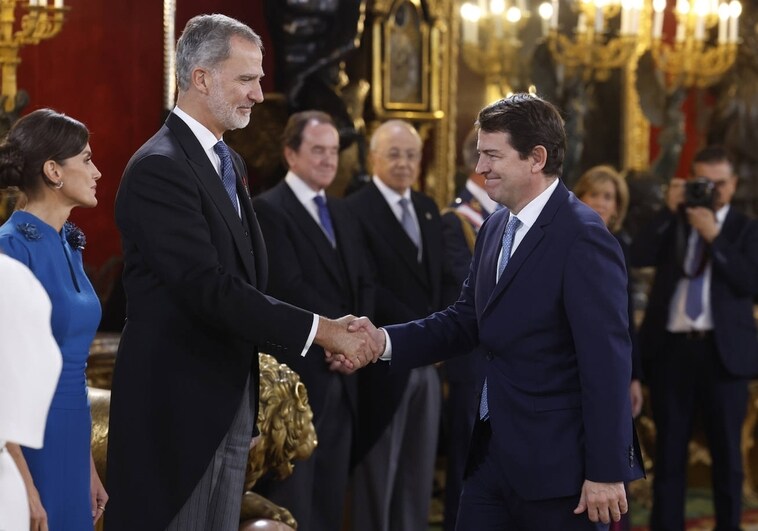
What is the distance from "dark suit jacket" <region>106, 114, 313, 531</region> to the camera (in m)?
3.22

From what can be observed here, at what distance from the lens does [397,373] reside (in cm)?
522

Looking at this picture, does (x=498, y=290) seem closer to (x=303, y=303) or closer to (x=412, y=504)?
(x=303, y=303)

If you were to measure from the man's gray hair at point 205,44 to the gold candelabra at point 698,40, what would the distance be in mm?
4546

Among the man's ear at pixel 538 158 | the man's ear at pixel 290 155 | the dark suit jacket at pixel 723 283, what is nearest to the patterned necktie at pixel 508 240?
the man's ear at pixel 538 158

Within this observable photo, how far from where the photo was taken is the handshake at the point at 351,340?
352cm

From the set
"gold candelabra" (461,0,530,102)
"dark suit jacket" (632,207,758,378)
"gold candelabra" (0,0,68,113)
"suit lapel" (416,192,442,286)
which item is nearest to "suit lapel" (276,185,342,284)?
"suit lapel" (416,192,442,286)

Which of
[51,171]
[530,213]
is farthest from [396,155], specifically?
[51,171]

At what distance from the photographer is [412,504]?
17.8 ft

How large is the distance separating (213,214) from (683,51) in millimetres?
5003

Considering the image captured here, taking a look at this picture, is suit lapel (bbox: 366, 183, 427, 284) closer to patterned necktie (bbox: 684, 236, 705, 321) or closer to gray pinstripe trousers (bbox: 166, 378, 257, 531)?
patterned necktie (bbox: 684, 236, 705, 321)

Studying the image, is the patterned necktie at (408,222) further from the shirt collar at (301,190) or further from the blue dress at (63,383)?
the blue dress at (63,383)

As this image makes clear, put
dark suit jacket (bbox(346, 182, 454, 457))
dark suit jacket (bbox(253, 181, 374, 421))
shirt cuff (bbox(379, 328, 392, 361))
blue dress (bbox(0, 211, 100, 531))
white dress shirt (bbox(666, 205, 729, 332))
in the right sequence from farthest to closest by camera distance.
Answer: white dress shirt (bbox(666, 205, 729, 332)) < dark suit jacket (bbox(346, 182, 454, 457)) < dark suit jacket (bbox(253, 181, 374, 421)) < shirt cuff (bbox(379, 328, 392, 361)) < blue dress (bbox(0, 211, 100, 531))

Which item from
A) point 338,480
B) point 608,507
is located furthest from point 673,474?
point 608,507

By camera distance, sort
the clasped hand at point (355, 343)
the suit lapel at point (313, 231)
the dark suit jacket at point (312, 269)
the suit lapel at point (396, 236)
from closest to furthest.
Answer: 1. the clasped hand at point (355, 343)
2. the dark suit jacket at point (312, 269)
3. the suit lapel at point (313, 231)
4. the suit lapel at point (396, 236)
